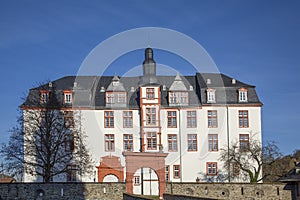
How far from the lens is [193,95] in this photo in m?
42.5

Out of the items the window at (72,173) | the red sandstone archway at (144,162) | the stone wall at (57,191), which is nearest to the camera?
the stone wall at (57,191)

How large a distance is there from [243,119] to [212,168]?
4549mm

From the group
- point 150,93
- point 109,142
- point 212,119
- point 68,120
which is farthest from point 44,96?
point 212,119

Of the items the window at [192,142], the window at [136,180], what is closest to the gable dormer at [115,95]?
the window at [192,142]

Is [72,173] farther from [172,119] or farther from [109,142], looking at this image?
[172,119]

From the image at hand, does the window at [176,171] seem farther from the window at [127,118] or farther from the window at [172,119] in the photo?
the window at [127,118]

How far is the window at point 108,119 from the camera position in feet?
134

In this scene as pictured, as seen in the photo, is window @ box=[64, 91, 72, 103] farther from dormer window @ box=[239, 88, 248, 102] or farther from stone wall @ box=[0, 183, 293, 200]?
dormer window @ box=[239, 88, 248, 102]

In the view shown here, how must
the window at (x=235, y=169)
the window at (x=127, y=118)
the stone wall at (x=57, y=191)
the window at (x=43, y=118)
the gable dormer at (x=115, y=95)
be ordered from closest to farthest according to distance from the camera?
the stone wall at (x=57, y=191)
the window at (x=43, y=118)
the window at (x=235, y=169)
the window at (x=127, y=118)
the gable dormer at (x=115, y=95)

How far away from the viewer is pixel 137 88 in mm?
41844

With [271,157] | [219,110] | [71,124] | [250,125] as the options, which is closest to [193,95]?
[219,110]

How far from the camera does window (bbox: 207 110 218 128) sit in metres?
41.4

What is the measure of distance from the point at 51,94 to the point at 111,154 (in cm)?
639

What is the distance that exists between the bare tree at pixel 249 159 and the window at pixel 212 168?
77cm
